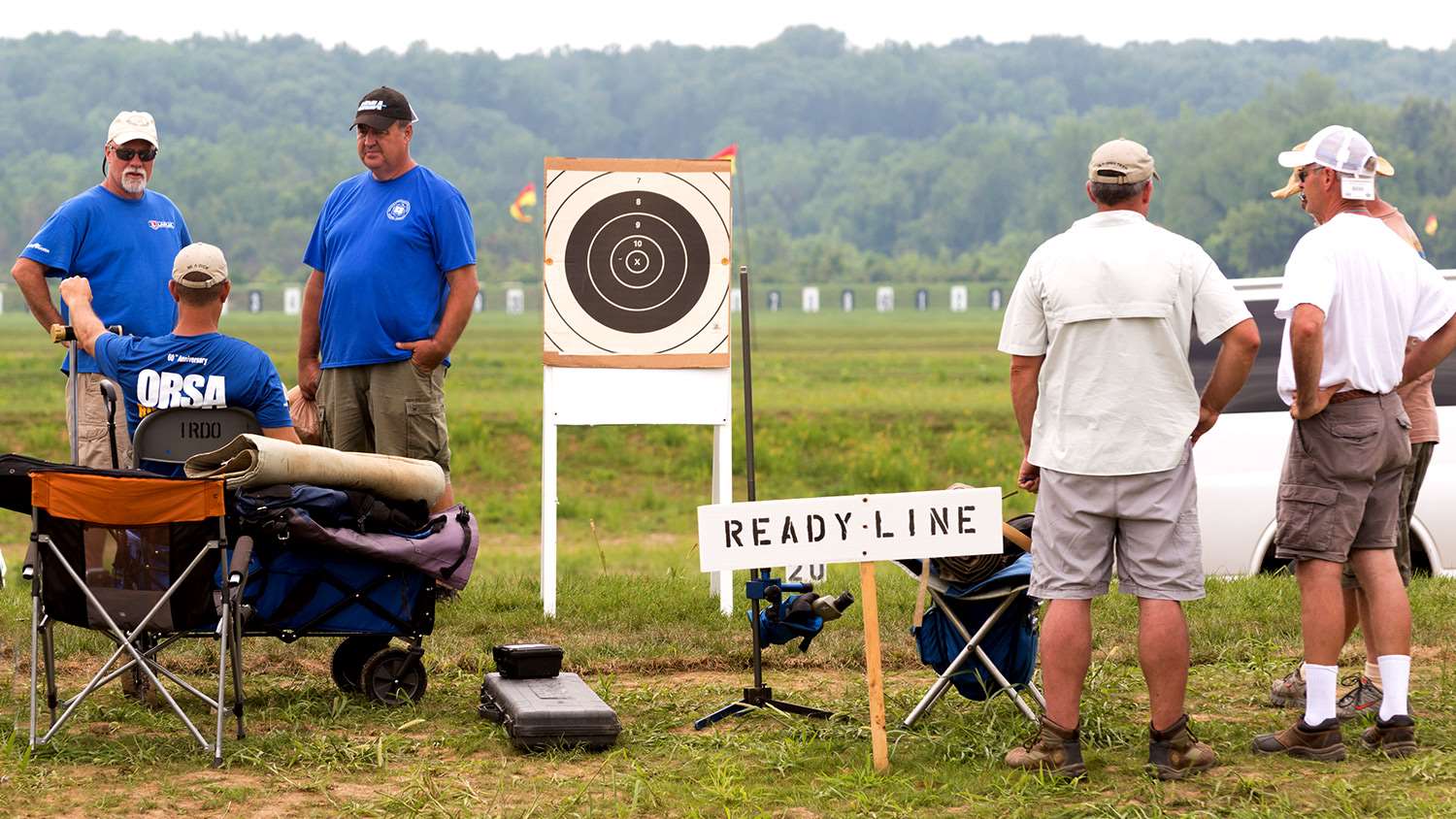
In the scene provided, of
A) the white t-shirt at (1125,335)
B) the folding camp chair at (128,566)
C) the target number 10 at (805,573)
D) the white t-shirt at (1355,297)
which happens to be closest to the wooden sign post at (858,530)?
the white t-shirt at (1125,335)

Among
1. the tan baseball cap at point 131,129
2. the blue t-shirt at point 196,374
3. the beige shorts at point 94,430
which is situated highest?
the tan baseball cap at point 131,129

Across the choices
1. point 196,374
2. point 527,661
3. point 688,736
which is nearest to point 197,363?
point 196,374

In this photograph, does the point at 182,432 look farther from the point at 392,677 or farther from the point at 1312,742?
the point at 1312,742

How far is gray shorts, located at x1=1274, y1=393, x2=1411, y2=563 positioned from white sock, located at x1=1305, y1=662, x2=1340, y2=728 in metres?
0.34

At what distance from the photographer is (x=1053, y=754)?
16.5ft

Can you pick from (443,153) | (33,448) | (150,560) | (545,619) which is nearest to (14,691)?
(150,560)

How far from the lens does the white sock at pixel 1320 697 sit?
17.0 feet

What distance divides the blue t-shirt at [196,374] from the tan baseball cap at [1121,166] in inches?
105

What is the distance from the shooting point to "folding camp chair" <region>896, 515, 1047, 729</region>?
5.44 meters

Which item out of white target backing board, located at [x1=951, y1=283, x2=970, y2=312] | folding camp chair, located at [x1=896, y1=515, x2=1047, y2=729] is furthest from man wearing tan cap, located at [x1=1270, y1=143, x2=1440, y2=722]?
white target backing board, located at [x1=951, y1=283, x2=970, y2=312]

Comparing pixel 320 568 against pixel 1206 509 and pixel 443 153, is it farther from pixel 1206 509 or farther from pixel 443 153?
pixel 443 153

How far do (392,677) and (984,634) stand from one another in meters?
1.97

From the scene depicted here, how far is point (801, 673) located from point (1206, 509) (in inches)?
113

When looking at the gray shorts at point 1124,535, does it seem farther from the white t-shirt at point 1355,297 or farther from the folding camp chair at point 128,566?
the folding camp chair at point 128,566
